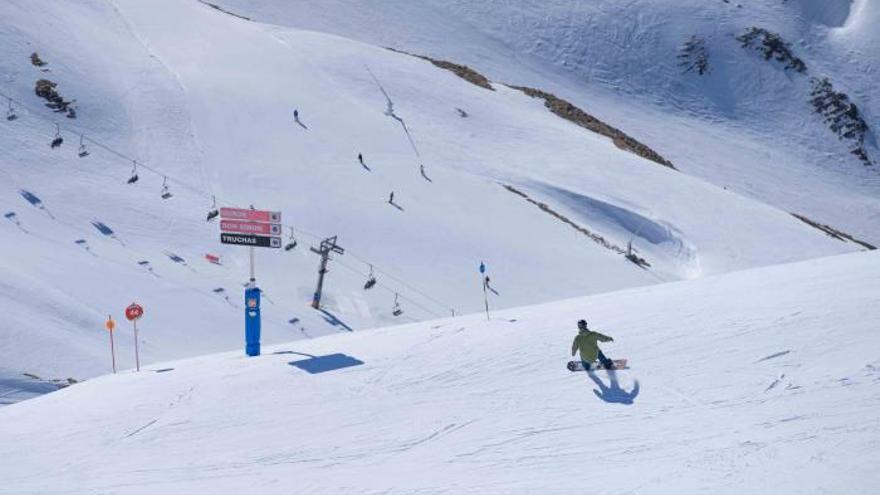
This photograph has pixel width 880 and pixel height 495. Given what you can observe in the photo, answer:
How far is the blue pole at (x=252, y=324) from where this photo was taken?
60.7 ft

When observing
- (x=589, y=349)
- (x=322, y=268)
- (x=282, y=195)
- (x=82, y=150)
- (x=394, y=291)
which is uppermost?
(x=82, y=150)

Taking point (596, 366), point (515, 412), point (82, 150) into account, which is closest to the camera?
point (515, 412)

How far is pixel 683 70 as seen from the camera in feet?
234

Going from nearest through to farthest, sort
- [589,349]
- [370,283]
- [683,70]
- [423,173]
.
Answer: [589,349] < [370,283] < [423,173] < [683,70]

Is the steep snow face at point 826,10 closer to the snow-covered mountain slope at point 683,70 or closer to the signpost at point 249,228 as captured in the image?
the snow-covered mountain slope at point 683,70

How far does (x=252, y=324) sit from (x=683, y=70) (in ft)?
186

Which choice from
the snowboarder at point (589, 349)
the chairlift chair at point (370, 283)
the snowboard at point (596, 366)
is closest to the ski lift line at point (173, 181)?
the chairlift chair at point (370, 283)

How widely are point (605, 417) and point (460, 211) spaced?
75.8ft

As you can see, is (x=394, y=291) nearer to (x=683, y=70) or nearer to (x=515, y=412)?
(x=515, y=412)

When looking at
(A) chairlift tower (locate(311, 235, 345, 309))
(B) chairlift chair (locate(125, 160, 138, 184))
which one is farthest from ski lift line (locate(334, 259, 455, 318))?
(B) chairlift chair (locate(125, 160, 138, 184))

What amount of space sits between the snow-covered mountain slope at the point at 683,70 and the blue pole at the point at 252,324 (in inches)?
1621

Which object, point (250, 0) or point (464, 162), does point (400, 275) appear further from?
point (250, 0)

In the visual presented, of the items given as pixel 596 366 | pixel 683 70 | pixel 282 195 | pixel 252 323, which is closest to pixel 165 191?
pixel 282 195

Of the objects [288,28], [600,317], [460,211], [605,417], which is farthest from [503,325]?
[288,28]
